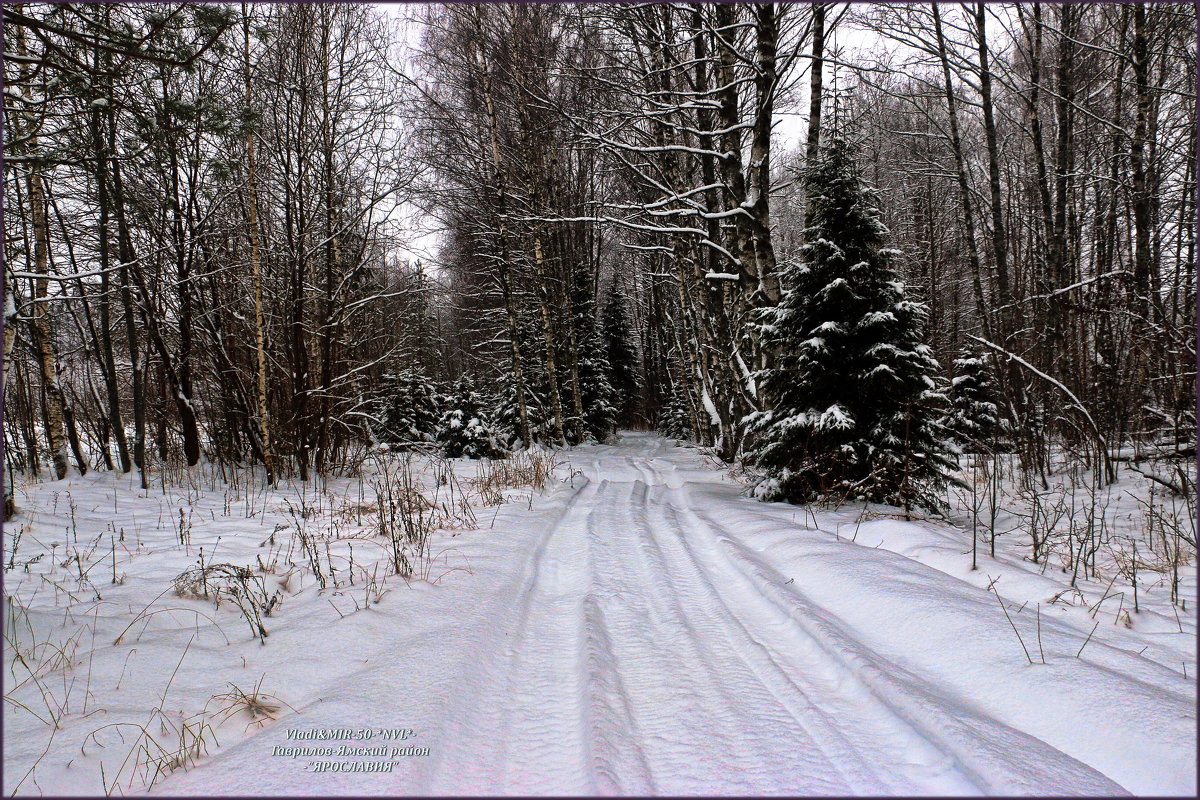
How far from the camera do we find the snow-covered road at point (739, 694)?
1762mm

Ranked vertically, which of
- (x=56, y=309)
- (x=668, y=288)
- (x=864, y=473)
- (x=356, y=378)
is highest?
(x=668, y=288)

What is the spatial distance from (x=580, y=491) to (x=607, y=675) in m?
5.53

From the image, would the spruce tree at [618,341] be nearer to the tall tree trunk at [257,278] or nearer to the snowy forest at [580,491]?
the snowy forest at [580,491]

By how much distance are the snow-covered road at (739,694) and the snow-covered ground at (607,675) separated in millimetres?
12

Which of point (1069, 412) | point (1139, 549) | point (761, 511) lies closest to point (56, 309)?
point (761, 511)

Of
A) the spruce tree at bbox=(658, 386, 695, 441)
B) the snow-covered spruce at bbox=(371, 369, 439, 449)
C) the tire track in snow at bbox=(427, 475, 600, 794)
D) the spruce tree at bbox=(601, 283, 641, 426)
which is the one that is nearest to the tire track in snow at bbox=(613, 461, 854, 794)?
the tire track in snow at bbox=(427, 475, 600, 794)

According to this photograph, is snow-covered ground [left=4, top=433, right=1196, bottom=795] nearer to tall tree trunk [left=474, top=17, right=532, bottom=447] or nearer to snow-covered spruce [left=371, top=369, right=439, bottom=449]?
tall tree trunk [left=474, top=17, right=532, bottom=447]

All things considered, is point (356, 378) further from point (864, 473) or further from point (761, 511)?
point (864, 473)

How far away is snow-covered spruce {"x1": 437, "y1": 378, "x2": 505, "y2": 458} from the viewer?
17.2 m

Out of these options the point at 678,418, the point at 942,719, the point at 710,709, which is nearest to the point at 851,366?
the point at 942,719

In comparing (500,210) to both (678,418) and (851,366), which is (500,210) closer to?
(851,366)

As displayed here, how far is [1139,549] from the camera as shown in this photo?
14.8 feet

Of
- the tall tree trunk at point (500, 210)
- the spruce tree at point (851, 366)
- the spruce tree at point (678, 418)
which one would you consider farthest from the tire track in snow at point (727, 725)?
the spruce tree at point (678, 418)

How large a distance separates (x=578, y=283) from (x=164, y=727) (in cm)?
2129
